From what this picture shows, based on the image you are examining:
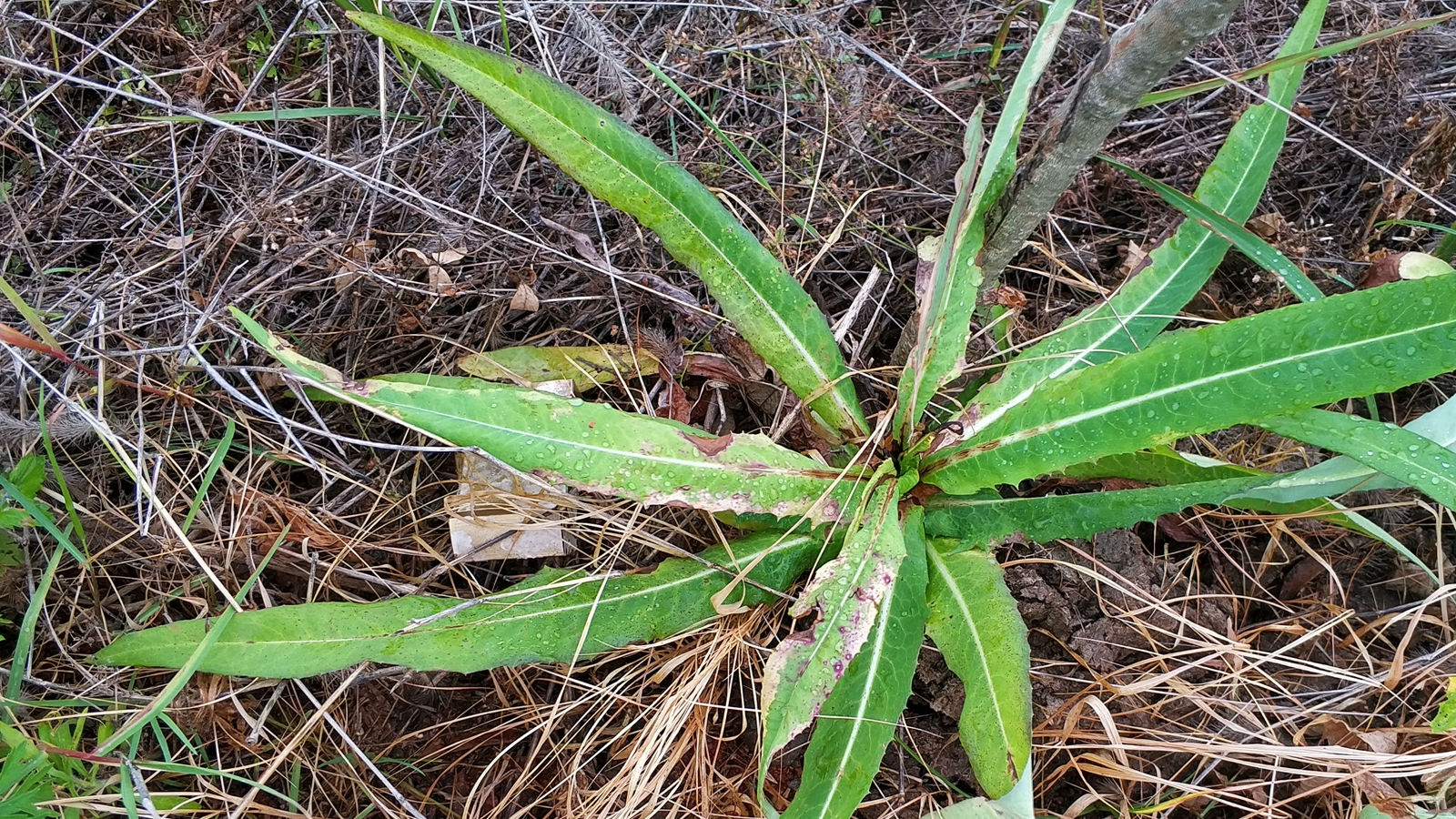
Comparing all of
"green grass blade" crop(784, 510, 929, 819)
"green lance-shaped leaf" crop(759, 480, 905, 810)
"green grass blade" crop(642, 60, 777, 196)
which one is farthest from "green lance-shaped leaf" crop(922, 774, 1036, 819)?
"green grass blade" crop(642, 60, 777, 196)

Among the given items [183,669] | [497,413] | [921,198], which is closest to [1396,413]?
[921,198]

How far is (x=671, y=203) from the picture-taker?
139cm

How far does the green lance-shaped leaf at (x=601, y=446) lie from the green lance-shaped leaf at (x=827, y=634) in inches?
5.1

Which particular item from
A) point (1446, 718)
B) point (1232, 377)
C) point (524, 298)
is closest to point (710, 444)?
point (524, 298)

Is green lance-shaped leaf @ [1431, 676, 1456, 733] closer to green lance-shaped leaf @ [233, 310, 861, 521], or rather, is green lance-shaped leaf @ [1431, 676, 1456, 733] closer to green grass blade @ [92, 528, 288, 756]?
green lance-shaped leaf @ [233, 310, 861, 521]

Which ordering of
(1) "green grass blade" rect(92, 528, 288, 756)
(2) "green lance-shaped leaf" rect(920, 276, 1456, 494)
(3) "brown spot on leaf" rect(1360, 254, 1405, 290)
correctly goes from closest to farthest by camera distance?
1. (2) "green lance-shaped leaf" rect(920, 276, 1456, 494)
2. (1) "green grass blade" rect(92, 528, 288, 756)
3. (3) "brown spot on leaf" rect(1360, 254, 1405, 290)

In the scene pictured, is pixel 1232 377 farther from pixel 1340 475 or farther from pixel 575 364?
pixel 575 364

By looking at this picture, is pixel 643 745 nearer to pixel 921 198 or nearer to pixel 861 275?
pixel 861 275

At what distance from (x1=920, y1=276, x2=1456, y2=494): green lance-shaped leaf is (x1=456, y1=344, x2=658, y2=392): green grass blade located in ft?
2.34

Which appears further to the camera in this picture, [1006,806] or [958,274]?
[958,274]

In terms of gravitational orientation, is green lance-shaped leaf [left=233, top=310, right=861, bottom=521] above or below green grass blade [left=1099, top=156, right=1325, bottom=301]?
below

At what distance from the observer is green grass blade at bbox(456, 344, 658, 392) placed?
1685mm

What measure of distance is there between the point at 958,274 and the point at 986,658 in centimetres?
62

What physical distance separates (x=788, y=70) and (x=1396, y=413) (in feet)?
4.91
